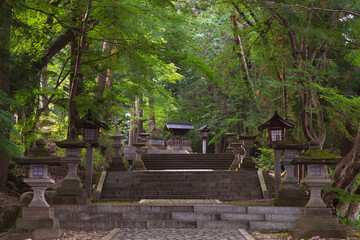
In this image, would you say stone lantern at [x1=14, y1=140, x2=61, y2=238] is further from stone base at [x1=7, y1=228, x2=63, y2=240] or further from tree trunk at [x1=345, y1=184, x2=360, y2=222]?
tree trunk at [x1=345, y1=184, x2=360, y2=222]

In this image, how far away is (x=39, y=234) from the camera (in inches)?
324

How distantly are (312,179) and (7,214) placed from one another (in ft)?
26.1

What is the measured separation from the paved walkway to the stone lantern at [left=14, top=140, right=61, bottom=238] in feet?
4.55

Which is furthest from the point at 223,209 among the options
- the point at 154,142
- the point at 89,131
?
the point at 154,142

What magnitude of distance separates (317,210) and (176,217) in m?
3.86

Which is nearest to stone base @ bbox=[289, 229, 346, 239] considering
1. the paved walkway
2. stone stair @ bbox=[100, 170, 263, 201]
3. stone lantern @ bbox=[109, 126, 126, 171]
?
the paved walkway

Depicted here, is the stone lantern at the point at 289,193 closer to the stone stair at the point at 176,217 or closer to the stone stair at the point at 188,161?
the stone stair at the point at 176,217

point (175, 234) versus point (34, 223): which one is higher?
point (34, 223)

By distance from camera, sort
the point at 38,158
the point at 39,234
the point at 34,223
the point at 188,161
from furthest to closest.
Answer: the point at 188,161 → the point at 38,158 → the point at 34,223 → the point at 39,234

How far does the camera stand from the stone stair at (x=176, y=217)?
1004 centimetres

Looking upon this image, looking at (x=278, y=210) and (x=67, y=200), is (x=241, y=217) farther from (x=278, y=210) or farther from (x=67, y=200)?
(x=67, y=200)

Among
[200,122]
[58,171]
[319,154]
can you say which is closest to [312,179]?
[319,154]

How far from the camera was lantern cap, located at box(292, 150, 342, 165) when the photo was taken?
9.23 m

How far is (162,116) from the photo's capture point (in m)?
38.1
